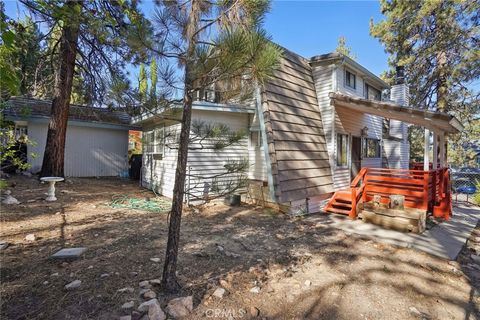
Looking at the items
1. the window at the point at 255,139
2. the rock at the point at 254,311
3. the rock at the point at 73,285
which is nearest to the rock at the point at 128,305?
the rock at the point at 73,285

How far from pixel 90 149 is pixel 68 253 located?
1074 cm

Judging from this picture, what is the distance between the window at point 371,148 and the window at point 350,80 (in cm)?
217

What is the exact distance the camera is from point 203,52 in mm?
2328

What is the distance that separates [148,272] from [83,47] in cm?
829

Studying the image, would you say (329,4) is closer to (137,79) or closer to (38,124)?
(137,79)

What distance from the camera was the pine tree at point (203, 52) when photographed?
7.32ft

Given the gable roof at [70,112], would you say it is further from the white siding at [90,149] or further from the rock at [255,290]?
the rock at [255,290]

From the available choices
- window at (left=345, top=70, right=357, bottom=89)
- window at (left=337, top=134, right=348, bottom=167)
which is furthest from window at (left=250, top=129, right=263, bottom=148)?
window at (left=345, top=70, right=357, bottom=89)

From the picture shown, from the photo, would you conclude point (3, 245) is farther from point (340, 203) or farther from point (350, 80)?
point (350, 80)

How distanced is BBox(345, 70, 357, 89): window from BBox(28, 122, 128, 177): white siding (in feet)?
36.3

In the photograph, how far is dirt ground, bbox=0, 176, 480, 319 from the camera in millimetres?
2529

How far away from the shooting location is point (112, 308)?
2.38 meters

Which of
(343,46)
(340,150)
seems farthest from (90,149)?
(343,46)

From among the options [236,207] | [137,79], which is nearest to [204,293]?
[137,79]
